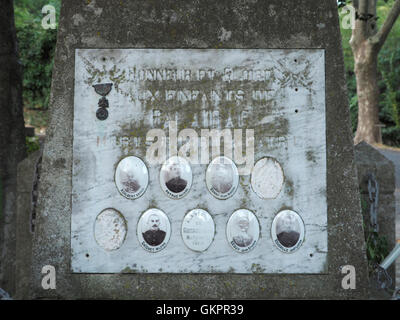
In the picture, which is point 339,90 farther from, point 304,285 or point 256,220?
point 304,285

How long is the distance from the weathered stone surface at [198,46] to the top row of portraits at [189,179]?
1.31 ft

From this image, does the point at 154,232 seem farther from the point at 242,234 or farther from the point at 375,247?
the point at 375,247

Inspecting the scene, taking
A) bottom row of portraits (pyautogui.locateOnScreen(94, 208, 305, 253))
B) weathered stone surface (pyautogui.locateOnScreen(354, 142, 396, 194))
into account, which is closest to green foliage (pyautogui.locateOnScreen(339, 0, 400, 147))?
weathered stone surface (pyautogui.locateOnScreen(354, 142, 396, 194))

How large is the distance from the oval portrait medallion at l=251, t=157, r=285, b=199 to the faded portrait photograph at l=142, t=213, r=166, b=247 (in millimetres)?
746

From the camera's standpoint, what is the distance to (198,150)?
10.7ft

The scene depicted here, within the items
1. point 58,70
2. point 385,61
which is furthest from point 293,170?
point 385,61

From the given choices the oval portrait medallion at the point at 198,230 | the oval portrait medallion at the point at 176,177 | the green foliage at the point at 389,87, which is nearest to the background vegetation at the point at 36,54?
the oval portrait medallion at the point at 176,177

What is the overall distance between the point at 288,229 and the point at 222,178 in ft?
2.00

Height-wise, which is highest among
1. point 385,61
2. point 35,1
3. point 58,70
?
point 35,1

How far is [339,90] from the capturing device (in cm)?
329

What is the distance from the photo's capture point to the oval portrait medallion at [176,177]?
3.25 metres

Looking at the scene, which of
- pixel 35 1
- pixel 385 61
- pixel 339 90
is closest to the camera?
pixel 339 90

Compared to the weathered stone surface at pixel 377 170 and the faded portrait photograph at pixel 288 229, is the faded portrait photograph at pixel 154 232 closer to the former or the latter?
Result: the faded portrait photograph at pixel 288 229
